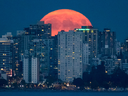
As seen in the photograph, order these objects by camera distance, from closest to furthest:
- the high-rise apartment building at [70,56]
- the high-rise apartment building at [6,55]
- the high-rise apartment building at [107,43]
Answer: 1. the high-rise apartment building at [70,56]
2. the high-rise apartment building at [6,55]
3. the high-rise apartment building at [107,43]

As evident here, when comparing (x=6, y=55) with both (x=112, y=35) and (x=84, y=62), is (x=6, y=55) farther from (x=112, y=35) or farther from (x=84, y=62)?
(x=112, y=35)

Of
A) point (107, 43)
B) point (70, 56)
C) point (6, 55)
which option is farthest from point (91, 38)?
point (6, 55)

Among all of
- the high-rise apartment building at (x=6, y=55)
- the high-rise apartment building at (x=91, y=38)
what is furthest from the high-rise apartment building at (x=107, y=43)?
the high-rise apartment building at (x=6, y=55)

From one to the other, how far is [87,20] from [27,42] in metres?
13.2

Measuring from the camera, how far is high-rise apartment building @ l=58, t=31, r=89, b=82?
8606cm

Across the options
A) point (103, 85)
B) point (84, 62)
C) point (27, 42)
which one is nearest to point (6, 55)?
point (27, 42)

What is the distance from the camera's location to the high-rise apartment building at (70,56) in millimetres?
86062

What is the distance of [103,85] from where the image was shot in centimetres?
8331

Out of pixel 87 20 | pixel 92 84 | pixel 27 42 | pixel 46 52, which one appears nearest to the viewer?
pixel 92 84

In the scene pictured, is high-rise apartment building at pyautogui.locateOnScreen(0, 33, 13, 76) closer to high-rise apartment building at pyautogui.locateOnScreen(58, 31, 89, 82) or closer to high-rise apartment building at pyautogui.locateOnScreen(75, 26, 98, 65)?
high-rise apartment building at pyautogui.locateOnScreen(58, 31, 89, 82)

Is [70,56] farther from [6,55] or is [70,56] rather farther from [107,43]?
[107,43]

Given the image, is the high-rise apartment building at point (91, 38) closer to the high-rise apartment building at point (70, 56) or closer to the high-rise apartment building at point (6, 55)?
the high-rise apartment building at point (70, 56)

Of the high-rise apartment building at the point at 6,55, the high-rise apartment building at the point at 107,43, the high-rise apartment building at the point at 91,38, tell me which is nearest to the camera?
the high-rise apartment building at the point at 6,55

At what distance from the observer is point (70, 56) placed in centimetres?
8669
